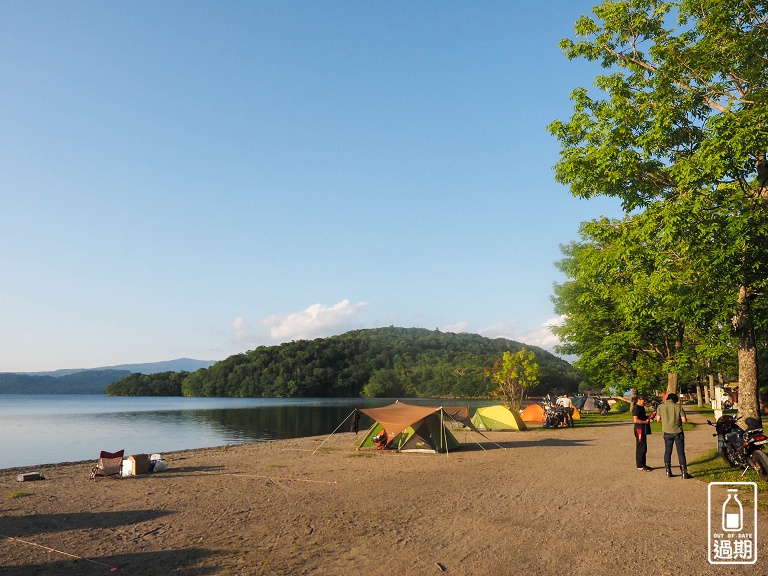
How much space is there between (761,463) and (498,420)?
21440 mm

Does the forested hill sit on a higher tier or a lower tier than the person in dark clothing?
lower

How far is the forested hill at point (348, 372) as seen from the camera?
523ft

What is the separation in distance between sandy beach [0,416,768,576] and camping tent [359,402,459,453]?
11.2ft

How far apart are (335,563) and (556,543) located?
10.9 feet

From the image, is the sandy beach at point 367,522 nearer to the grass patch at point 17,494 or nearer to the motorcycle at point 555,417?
the grass patch at point 17,494

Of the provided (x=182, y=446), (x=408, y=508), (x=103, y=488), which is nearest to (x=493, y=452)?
(x=408, y=508)

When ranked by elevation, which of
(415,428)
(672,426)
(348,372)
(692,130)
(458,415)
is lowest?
(348,372)

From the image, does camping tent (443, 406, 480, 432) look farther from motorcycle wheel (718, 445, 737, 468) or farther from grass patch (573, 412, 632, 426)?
grass patch (573, 412, 632, 426)

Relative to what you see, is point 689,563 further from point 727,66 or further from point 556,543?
point 727,66

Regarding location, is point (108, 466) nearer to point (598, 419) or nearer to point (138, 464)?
point (138, 464)

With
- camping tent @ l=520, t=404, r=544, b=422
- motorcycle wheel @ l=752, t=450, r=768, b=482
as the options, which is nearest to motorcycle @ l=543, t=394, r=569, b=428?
camping tent @ l=520, t=404, r=544, b=422

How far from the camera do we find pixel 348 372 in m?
174

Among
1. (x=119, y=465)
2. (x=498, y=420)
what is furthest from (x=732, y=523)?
(x=498, y=420)

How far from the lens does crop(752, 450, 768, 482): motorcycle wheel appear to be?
11.3 metres
